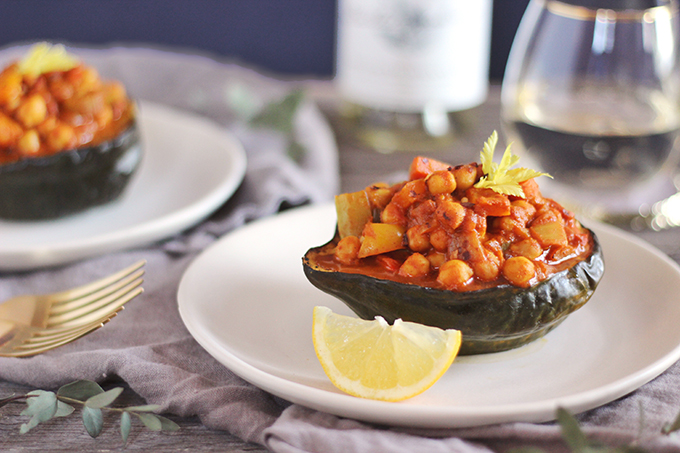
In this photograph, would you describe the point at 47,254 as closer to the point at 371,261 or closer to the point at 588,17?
the point at 371,261

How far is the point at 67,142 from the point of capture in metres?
2.35

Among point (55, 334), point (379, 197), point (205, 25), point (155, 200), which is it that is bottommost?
point (155, 200)

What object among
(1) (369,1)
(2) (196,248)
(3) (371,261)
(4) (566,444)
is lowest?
(2) (196,248)

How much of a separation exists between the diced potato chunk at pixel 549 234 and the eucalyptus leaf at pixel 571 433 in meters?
0.51

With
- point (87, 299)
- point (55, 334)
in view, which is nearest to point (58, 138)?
point (87, 299)

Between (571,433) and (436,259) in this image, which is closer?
(571,433)

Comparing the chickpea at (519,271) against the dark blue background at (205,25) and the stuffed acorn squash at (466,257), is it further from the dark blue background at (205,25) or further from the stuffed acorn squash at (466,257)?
the dark blue background at (205,25)

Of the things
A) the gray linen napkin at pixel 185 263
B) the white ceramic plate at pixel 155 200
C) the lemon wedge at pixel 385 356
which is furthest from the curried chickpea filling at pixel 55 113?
the lemon wedge at pixel 385 356

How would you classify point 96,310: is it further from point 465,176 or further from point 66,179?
point 465,176

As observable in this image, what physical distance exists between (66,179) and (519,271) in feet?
5.30

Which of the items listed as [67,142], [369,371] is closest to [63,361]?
[369,371]

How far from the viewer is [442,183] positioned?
1.61 m

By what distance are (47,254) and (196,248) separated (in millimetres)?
458

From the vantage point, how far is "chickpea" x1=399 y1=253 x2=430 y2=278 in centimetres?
156
